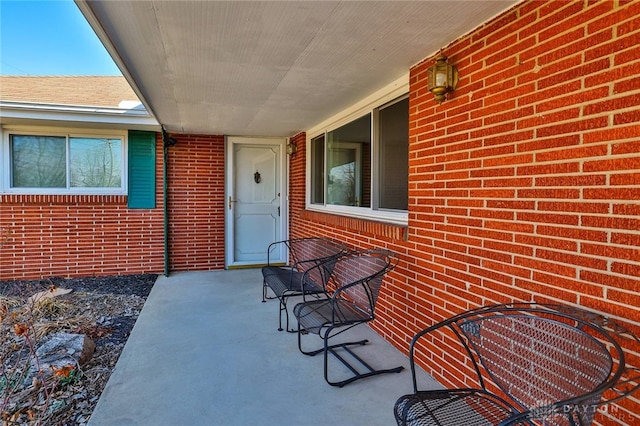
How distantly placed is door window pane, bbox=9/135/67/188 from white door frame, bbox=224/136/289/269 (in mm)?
2246

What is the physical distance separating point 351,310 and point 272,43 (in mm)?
1882

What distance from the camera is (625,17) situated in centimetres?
136

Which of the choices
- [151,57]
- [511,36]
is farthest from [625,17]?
[151,57]

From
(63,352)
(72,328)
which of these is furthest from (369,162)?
(72,328)

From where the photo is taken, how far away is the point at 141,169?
5422 millimetres

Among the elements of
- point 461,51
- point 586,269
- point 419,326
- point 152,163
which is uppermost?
point 461,51

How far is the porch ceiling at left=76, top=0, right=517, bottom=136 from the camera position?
73.4 inches

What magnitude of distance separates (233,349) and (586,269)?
2414 millimetres

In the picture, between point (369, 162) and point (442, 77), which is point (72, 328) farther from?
point (442, 77)

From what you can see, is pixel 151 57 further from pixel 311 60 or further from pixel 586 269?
pixel 586 269

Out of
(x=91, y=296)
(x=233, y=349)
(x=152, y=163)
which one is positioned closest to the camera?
(x=233, y=349)

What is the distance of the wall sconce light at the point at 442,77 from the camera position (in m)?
2.25

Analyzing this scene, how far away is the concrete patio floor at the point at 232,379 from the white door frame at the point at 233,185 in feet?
7.02

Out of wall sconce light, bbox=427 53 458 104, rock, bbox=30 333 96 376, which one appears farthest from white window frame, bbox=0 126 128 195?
wall sconce light, bbox=427 53 458 104
